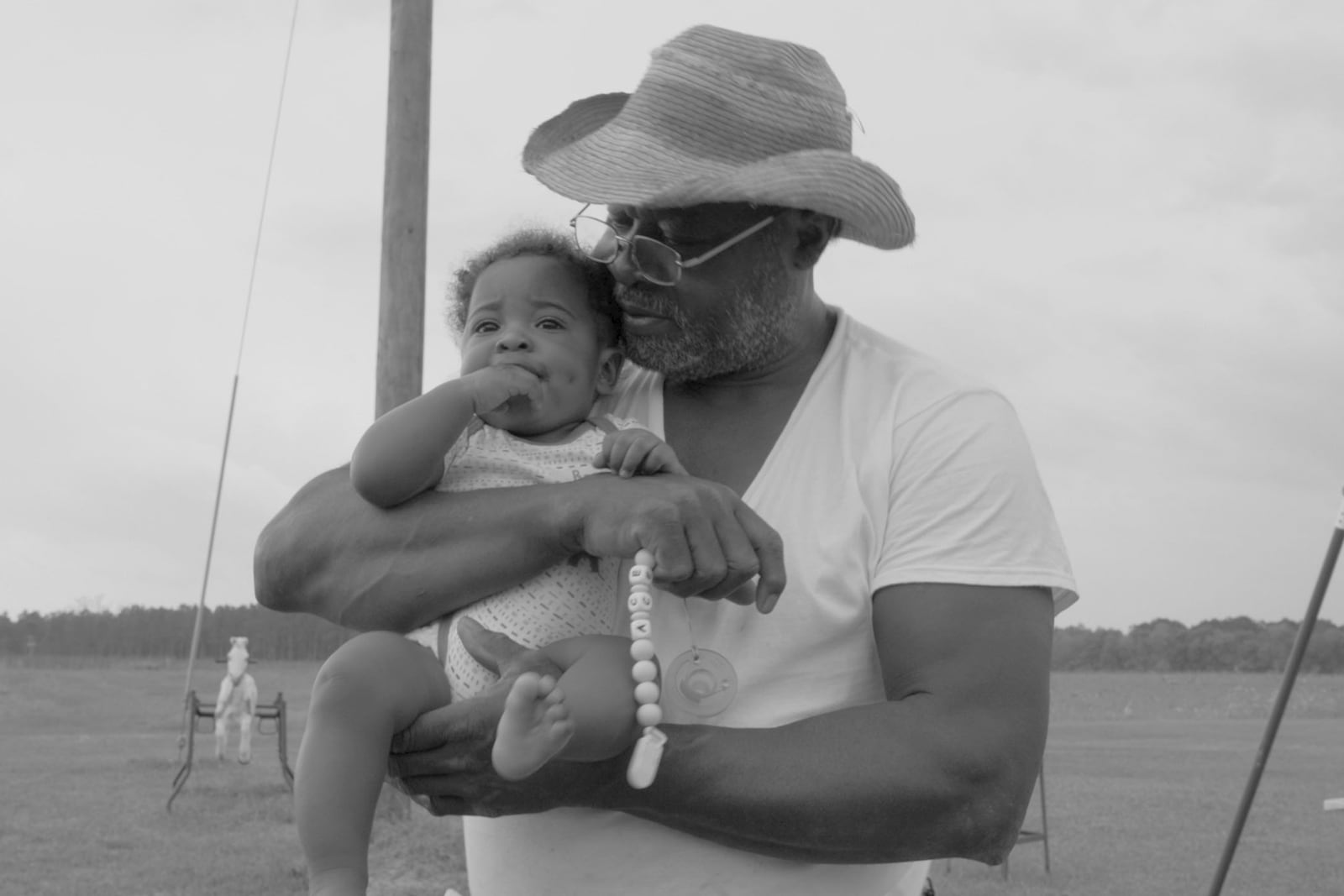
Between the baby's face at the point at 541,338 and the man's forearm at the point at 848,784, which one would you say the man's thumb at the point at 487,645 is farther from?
the baby's face at the point at 541,338

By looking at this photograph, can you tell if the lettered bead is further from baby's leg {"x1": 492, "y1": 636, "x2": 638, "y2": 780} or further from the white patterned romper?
the white patterned romper

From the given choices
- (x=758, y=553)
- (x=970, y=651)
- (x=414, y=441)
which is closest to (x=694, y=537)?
(x=758, y=553)

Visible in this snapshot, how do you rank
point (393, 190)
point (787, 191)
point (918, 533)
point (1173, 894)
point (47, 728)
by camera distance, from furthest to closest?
point (47, 728), point (1173, 894), point (393, 190), point (787, 191), point (918, 533)

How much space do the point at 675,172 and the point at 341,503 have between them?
747 millimetres

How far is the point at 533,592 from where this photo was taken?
2.28m

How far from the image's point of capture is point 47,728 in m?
29.7

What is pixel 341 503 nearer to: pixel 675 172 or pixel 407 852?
pixel 675 172

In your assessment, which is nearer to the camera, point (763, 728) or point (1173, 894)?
point (763, 728)

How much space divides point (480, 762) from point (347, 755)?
22 cm

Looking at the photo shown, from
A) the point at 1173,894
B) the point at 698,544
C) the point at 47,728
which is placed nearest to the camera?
the point at 698,544

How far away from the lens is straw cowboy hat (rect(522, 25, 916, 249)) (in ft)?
8.02

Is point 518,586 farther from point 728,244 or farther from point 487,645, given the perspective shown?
point 728,244

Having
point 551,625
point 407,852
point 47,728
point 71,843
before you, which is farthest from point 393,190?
point 47,728

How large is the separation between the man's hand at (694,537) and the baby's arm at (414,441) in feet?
1.03
